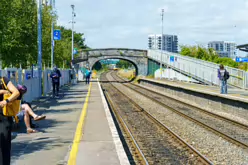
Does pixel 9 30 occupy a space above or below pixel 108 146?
above

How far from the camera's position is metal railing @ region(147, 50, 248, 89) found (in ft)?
103

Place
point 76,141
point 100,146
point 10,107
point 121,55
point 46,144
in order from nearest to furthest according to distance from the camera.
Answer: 1. point 10,107
2. point 100,146
3. point 46,144
4. point 76,141
5. point 121,55

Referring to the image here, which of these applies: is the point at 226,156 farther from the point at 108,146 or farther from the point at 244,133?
the point at 244,133

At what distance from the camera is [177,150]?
1034cm

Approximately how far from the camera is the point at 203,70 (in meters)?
41.1

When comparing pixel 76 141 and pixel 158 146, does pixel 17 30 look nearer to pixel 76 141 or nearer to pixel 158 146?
pixel 158 146

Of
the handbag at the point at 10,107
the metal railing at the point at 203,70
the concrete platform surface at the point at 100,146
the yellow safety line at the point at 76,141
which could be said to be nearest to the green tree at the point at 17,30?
the yellow safety line at the point at 76,141

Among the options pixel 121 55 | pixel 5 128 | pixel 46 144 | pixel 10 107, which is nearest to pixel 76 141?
pixel 46 144

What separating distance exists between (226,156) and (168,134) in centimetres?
338

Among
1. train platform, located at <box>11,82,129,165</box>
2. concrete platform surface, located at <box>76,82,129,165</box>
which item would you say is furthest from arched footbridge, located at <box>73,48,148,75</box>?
concrete platform surface, located at <box>76,82,129,165</box>

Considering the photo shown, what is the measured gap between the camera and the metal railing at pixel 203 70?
3149 cm

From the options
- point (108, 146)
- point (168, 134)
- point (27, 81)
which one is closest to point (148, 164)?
point (108, 146)

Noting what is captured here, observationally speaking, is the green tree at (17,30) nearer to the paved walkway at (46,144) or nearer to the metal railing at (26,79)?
the metal railing at (26,79)

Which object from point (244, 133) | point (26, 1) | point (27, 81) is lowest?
point (244, 133)
